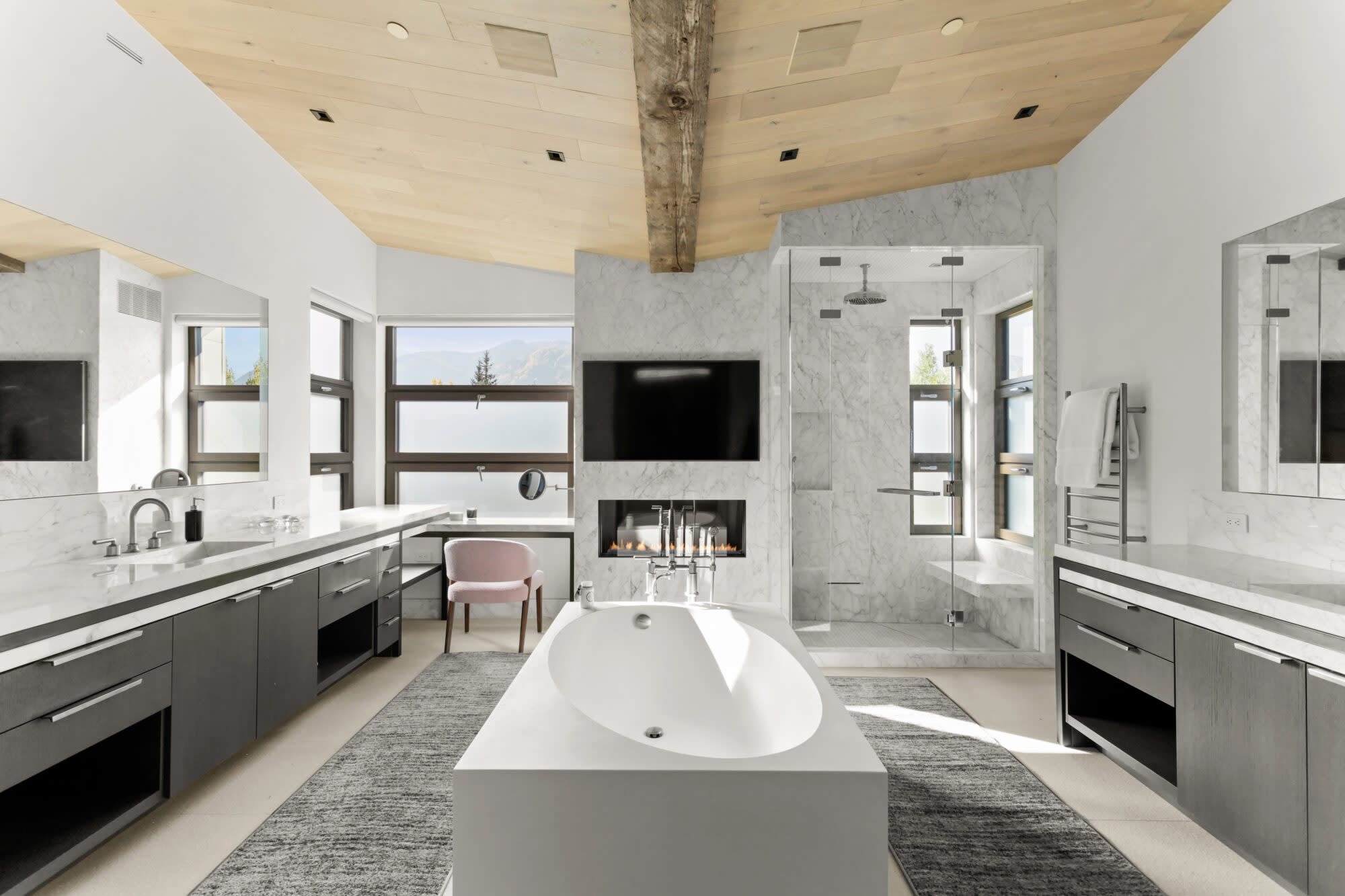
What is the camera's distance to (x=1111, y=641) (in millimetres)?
2441

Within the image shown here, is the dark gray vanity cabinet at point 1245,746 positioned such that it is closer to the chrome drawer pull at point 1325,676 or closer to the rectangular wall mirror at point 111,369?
the chrome drawer pull at point 1325,676

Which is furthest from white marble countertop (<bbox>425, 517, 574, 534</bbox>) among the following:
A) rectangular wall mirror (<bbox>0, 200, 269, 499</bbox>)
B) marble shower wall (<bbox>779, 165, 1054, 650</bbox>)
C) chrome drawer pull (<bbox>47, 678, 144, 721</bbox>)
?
chrome drawer pull (<bbox>47, 678, 144, 721</bbox>)

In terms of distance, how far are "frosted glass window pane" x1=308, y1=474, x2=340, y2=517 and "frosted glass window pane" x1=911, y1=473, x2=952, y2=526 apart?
3538 millimetres

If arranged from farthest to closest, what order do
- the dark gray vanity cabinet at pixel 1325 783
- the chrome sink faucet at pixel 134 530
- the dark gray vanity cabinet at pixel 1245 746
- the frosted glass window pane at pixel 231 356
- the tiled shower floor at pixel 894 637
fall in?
1. the tiled shower floor at pixel 894 637
2. the frosted glass window pane at pixel 231 356
3. the chrome sink faucet at pixel 134 530
4. the dark gray vanity cabinet at pixel 1245 746
5. the dark gray vanity cabinet at pixel 1325 783

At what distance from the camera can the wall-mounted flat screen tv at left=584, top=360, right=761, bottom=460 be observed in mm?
4586

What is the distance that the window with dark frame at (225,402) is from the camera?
9.91ft

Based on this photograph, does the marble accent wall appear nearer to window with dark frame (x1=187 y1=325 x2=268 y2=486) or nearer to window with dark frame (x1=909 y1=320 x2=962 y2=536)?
window with dark frame (x1=909 y1=320 x2=962 y2=536)

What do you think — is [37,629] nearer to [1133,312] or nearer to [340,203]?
[340,203]

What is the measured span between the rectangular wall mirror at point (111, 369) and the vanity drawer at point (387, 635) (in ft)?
3.54

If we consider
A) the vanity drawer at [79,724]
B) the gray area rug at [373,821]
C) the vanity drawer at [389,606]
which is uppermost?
the vanity drawer at [79,724]

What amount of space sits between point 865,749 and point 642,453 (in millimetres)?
3181

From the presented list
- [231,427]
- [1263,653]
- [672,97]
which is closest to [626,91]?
[672,97]

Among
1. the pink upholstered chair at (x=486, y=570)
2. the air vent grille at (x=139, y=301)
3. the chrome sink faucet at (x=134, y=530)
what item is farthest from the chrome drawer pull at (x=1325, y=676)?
the air vent grille at (x=139, y=301)

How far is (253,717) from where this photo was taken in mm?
2613
